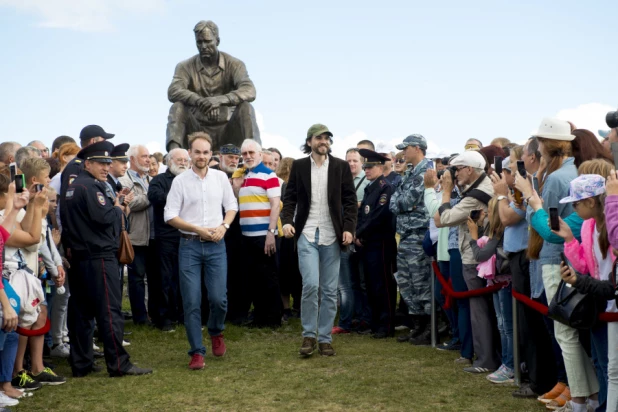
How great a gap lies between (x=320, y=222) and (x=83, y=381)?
2731 millimetres

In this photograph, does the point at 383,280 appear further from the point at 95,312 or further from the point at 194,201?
the point at 95,312

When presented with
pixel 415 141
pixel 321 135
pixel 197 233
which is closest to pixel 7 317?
pixel 197 233

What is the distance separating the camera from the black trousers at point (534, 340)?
608 cm

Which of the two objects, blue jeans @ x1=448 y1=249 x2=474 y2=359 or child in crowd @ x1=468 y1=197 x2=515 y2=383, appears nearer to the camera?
child in crowd @ x1=468 y1=197 x2=515 y2=383

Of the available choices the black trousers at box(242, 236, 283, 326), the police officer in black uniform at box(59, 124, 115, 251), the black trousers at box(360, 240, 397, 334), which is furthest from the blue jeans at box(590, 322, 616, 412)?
the black trousers at box(242, 236, 283, 326)

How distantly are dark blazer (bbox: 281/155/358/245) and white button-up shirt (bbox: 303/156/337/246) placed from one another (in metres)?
0.04

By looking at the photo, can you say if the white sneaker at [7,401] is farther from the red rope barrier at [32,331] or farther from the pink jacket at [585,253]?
the pink jacket at [585,253]

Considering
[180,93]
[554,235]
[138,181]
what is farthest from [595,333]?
[180,93]

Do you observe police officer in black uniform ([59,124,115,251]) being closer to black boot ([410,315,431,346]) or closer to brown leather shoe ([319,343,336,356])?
brown leather shoe ([319,343,336,356])

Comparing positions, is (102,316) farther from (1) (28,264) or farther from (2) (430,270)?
(2) (430,270)

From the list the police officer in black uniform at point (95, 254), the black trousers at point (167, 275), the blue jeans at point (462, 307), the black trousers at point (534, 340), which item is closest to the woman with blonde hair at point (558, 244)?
the black trousers at point (534, 340)

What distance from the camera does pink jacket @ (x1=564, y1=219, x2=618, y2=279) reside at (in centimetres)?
484

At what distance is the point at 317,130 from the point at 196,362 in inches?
103

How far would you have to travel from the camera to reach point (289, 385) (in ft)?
22.0
